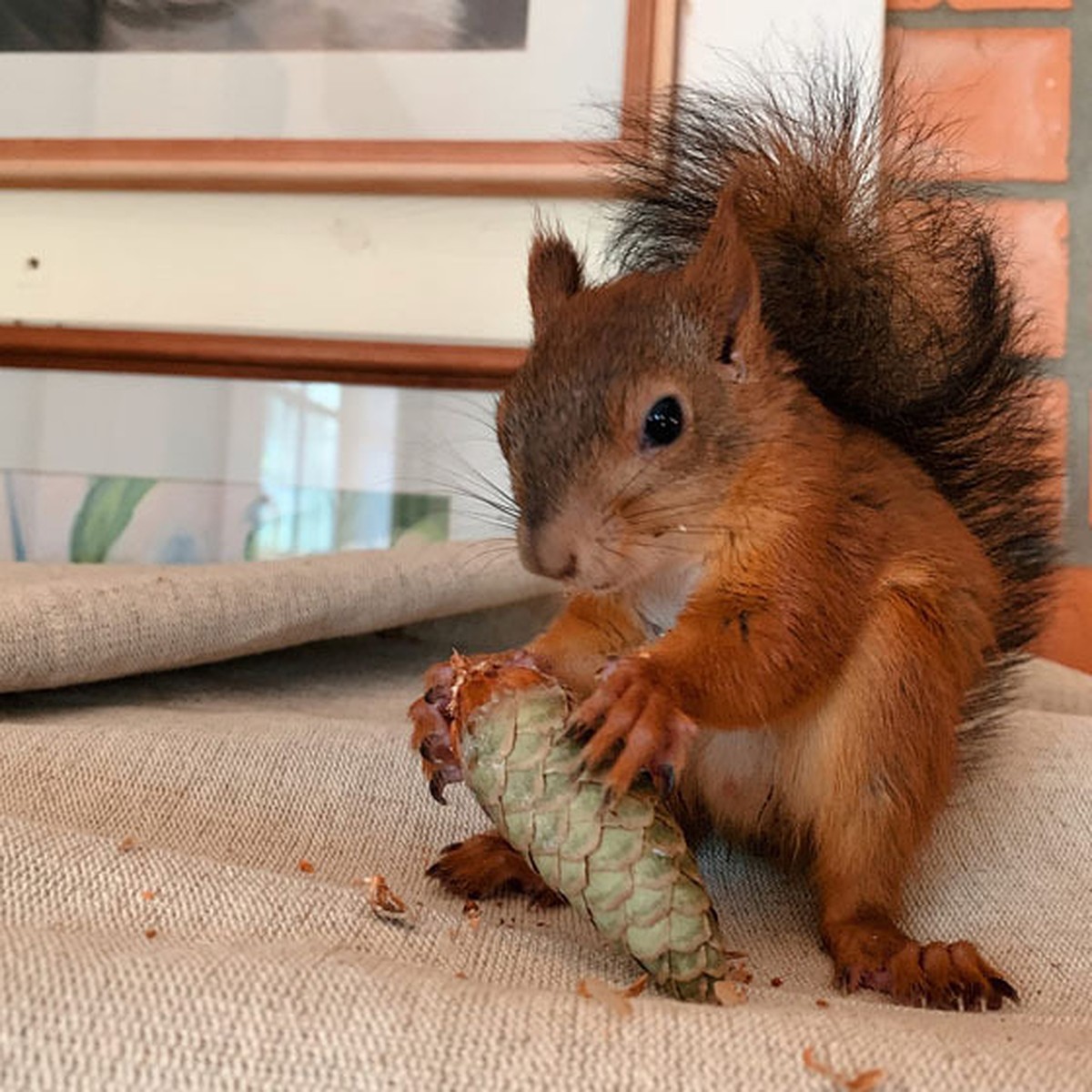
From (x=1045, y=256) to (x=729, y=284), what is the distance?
0.82 m

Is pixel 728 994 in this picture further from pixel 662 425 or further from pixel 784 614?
pixel 662 425

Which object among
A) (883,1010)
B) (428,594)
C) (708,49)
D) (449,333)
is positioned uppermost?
(708,49)

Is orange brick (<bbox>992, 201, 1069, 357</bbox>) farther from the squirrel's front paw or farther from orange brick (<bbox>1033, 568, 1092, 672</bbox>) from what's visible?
the squirrel's front paw

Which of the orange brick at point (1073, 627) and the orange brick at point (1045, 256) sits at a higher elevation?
the orange brick at point (1045, 256)

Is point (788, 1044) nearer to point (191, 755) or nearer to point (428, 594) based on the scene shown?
point (191, 755)

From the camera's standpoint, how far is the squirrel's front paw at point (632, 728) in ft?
1.66

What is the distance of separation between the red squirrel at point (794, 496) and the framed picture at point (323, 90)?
54cm

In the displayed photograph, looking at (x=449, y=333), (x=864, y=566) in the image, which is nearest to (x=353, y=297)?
(x=449, y=333)

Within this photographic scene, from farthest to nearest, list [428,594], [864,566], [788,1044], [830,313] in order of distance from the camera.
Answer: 1. [428,594]
2. [830,313]
3. [864,566]
4. [788,1044]

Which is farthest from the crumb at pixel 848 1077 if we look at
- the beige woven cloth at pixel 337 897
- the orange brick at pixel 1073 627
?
the orange brick at pixel 1073 627

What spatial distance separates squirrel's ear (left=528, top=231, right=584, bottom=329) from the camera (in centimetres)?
80

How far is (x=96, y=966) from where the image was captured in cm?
39

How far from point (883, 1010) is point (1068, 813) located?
1.16 ft

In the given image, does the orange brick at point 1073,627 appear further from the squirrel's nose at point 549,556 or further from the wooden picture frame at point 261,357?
the squirrel's nose at point 549,556
